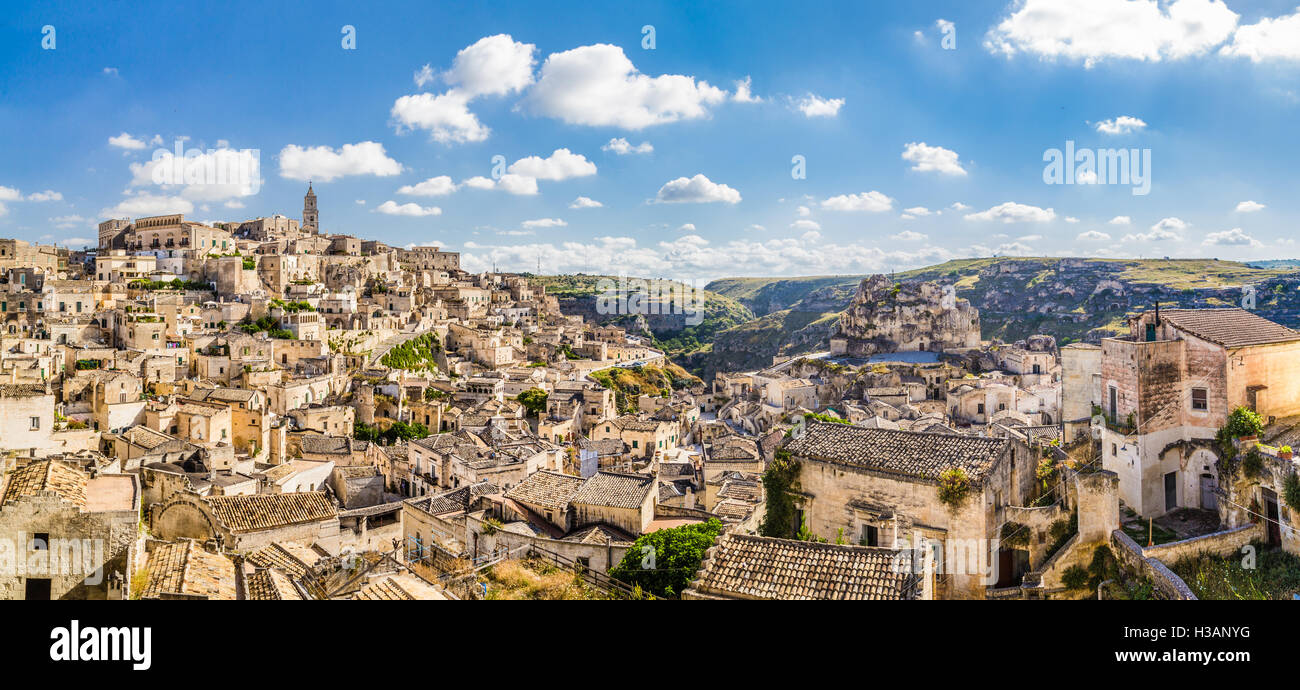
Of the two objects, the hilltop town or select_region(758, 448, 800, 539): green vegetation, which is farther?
select_region(758, 448, 800, 539): green vegetation

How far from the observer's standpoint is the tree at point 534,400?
39656mm

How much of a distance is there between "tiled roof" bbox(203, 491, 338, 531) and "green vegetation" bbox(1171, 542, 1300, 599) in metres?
16.1

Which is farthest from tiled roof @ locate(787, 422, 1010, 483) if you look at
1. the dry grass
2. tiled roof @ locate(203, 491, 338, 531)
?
tiled roof @ locate(203, 491, 338, 531)

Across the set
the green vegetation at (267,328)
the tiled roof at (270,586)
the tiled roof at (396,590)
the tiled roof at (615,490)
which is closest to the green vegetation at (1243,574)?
the tiled roof at (396,590)

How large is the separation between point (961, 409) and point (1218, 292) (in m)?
50.2

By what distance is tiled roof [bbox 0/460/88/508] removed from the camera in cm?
879

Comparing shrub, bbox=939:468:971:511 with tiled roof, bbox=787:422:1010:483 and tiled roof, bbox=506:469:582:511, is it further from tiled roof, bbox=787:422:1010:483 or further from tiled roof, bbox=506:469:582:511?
tiled roof, bbox=506:469:582:511

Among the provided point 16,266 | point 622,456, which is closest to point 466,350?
point 622,456

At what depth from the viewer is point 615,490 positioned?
17.8m

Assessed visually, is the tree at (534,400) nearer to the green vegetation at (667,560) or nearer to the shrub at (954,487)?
the green vegetation at (667,560)

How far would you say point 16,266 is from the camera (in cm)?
4206

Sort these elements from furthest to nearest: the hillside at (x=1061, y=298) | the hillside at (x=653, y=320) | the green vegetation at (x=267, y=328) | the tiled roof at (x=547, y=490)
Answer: the hillside at (x=653, y=320) < the hillside at (x=1061, y=298) < the green vegetation at (x=267, y=328) < the tiled roof at (x=547, y=490)

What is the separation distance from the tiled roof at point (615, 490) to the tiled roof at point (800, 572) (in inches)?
353
